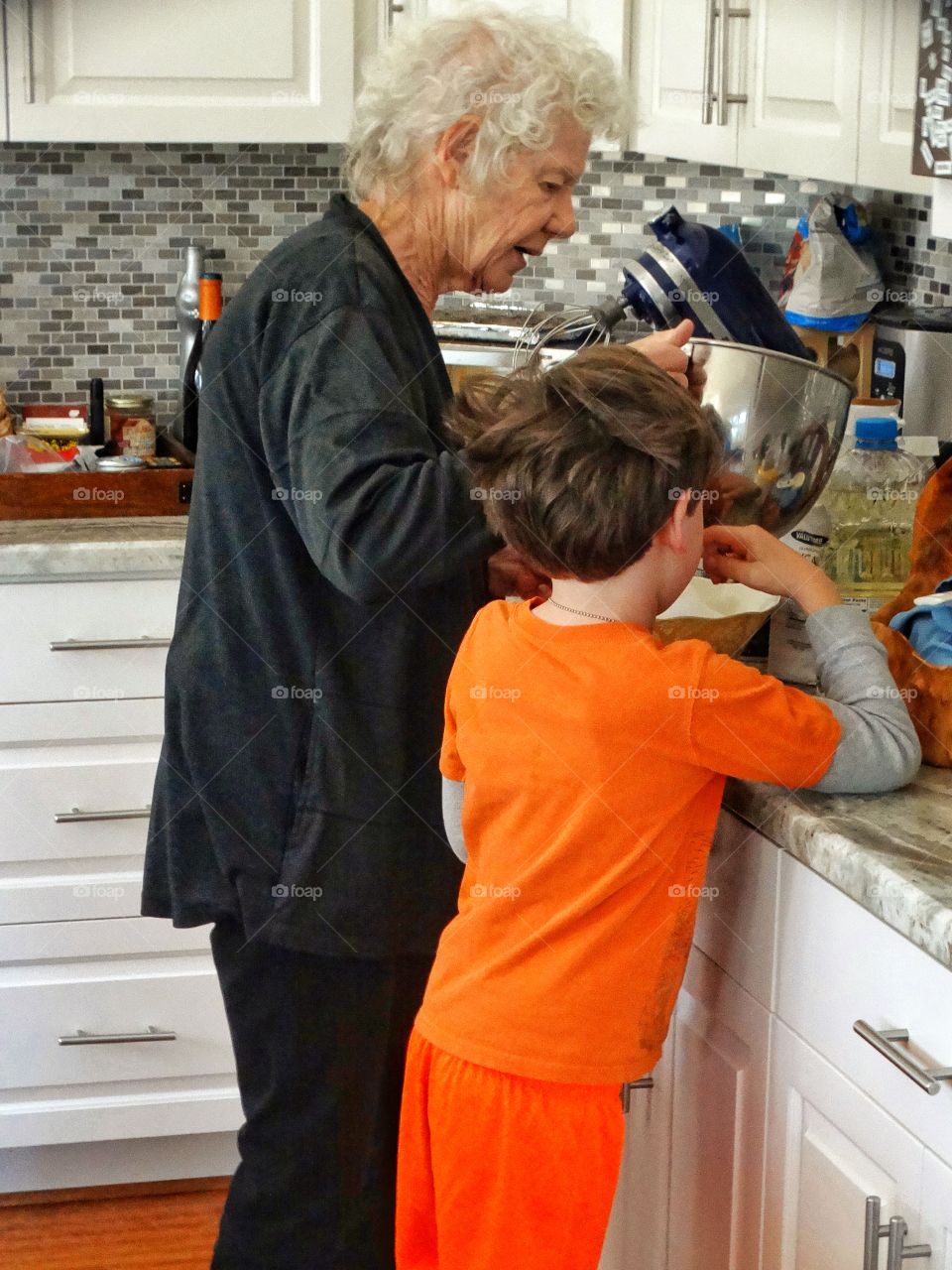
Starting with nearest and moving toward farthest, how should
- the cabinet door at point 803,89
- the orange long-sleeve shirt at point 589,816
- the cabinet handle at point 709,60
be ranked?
1. the orange long-sleeve shirt at point 589,816
2. the cabinet door at point 803,89
3. the cabinet handle at point 709,60

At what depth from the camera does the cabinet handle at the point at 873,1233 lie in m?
0.96

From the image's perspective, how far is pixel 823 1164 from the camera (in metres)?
1.09

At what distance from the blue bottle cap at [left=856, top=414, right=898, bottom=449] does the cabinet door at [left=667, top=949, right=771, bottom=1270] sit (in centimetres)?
51

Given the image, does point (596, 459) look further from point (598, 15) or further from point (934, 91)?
point (598, 15)

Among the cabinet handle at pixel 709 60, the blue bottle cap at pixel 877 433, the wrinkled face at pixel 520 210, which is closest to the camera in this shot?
the wrinkled face at pixel 520 210

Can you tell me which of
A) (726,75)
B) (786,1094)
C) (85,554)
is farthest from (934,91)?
(85,554)

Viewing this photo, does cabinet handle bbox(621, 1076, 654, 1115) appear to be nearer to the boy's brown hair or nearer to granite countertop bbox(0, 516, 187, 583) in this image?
the boy's brown hair

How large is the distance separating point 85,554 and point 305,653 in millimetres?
769

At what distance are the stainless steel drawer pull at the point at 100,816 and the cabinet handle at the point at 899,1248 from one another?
1.27 metres

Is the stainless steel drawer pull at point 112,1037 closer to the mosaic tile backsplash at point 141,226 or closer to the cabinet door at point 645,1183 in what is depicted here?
the cabinet door at point 645,1183

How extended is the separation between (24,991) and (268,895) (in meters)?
0.86

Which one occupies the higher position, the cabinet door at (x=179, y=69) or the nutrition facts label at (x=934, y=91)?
the cabinet door at (x=179, y=69)

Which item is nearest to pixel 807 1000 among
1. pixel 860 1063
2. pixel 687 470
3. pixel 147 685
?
pixel 860 1063

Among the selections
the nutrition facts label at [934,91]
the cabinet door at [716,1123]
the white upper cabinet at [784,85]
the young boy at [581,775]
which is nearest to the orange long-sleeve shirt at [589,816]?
the young boy at [581,775]
